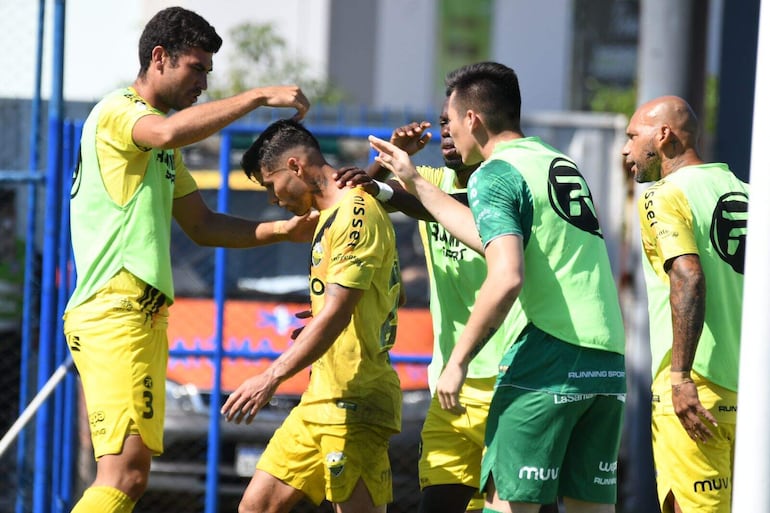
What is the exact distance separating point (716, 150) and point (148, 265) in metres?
5.98

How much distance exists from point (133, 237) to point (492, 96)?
160 centimetres

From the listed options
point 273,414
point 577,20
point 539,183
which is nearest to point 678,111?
point 539,183

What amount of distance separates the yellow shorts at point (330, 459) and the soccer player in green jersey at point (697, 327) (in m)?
1.18

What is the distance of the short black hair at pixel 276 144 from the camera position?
5.08 meters

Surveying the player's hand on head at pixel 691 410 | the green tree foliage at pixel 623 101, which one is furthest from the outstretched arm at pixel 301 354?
the green tree foliage at pixel 623 101

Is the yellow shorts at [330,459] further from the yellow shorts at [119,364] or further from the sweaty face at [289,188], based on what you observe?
the sweaty face at [289,188]

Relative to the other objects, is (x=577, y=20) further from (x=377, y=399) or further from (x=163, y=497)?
(x=377, y=399)

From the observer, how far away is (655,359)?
505cm

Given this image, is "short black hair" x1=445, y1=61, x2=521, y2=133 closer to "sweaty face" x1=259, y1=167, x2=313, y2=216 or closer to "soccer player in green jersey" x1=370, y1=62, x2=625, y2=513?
"soccer player in green jersey" x1=370, y1=62, x2=625, y2=513

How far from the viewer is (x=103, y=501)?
15.3 ft

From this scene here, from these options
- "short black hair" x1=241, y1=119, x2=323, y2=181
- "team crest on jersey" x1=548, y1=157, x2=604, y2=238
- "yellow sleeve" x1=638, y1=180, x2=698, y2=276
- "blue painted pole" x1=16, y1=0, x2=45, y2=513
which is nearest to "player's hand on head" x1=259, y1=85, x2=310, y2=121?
"short black hair" x1=241, y1=119, x2=323, y2=181

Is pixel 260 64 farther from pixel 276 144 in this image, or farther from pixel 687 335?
pixel 687 335

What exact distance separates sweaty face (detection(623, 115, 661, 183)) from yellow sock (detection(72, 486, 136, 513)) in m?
2.59

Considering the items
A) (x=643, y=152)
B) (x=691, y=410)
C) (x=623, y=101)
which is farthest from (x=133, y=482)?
(x=623, y=101)
